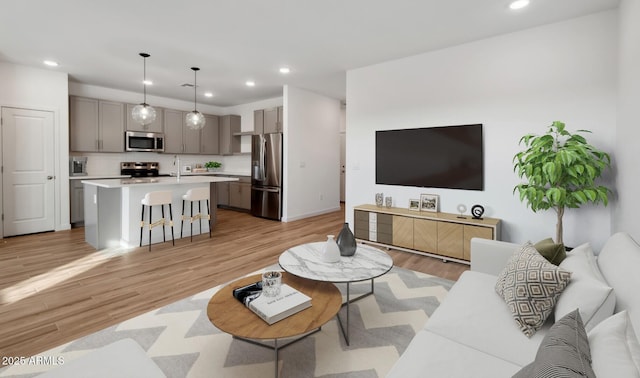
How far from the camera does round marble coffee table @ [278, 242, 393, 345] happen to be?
208 cm

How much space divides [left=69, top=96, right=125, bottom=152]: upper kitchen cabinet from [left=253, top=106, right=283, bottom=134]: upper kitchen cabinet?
103 inches

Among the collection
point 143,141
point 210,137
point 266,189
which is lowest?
point 266,189

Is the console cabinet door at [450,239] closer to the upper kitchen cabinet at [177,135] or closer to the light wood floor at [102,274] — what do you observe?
the light wood floor at [102,274]

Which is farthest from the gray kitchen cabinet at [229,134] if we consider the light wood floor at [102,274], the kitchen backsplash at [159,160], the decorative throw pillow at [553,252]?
the decorative throw pillow at [553,252]

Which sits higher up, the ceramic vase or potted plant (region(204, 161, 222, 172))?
potted plant (region(204, 161, 222, 172))

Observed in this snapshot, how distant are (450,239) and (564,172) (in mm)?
1289

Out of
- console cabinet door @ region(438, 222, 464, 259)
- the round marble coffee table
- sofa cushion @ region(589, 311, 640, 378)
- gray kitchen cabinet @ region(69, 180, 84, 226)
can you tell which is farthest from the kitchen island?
sofa cushion @ region(589, 311, 640, 378)

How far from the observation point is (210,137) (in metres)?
7.73

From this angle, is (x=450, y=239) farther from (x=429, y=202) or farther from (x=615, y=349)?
A: (x=615, y=349)

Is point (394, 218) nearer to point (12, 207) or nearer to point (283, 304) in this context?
point (283, 304)


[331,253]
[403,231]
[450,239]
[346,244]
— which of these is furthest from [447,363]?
[403,231]

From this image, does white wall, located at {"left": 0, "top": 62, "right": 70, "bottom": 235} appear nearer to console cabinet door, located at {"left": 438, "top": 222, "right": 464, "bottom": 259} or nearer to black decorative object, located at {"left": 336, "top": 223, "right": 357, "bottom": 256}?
black decorative object, located at {"left": 336, "top": 223, "right": 357, "bottom": 256}

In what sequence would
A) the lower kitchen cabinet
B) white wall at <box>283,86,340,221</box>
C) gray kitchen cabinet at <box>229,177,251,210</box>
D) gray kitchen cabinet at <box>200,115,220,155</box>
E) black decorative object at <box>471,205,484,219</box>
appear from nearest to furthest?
the lower kitchen cabinet, black decorative object at <box>471,205,484,219</box>, white wall at <box>283,86,340,221</box>, gray kitchen cabinet at <box>229,177,251,210</box>, gray kitchen cabinet at <box>200,115,220,155</box>

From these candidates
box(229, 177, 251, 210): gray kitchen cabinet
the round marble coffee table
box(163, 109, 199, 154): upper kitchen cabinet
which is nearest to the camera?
the round marble coffee table
